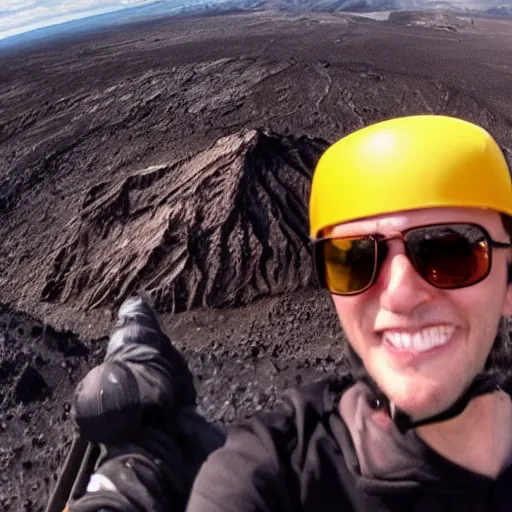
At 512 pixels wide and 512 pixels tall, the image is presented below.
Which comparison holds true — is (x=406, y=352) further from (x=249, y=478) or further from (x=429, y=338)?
(x=249, y=478)

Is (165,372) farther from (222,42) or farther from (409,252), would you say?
(222,42)

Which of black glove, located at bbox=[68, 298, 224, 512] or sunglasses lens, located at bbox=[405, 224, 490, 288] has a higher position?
sunglasses lens, located at bbox=[405, 224, 490, 288]

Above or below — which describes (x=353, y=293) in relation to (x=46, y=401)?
above

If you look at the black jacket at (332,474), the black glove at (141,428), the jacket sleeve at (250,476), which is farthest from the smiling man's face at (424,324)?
the black glove at (141,428)

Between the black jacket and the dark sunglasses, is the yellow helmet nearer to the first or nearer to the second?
Result: the dark sunglasses

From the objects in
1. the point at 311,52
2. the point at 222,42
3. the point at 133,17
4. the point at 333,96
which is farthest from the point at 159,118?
the point at 133,17

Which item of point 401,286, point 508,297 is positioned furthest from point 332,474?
point 508,297

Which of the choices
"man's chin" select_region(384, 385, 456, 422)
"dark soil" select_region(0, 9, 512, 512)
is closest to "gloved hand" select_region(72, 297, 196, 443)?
"man's chin" select_region(384, 385, 456, 422)
